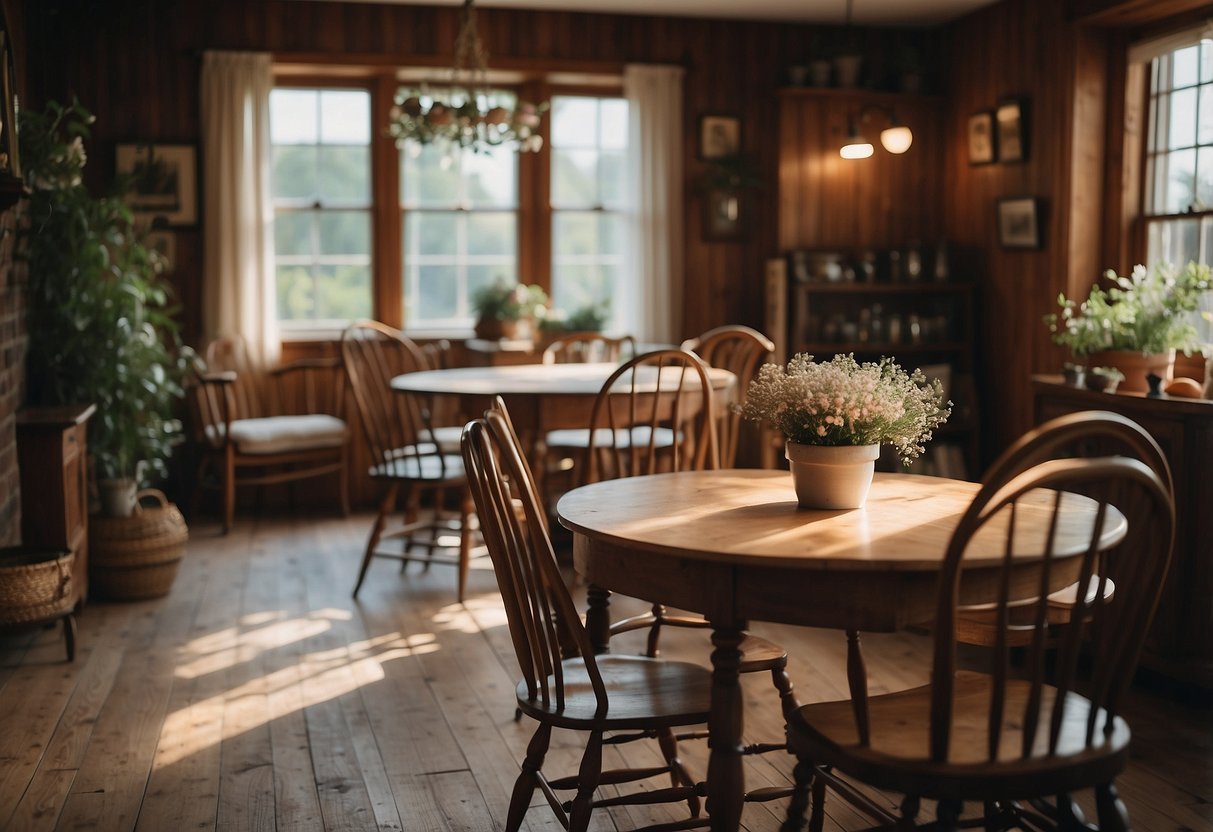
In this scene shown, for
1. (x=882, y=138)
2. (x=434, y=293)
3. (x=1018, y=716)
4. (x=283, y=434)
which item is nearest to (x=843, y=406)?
(x=1018, y=716)

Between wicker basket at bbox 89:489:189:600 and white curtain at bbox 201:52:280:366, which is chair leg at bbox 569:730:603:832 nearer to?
wicker basket at bbox 89:489:189:600

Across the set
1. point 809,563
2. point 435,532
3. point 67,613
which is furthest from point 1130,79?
point 67,613

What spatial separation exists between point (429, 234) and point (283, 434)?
1.43m

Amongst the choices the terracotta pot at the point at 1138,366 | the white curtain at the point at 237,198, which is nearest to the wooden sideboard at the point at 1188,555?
the terracotta pot at the point at 1138,366

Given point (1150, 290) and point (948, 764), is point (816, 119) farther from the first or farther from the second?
point (948, 764)

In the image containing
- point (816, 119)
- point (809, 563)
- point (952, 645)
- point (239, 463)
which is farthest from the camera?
point (816, 119)

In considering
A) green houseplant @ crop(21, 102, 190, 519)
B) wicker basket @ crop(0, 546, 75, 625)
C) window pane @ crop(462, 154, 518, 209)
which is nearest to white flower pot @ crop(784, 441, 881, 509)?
wicker basket @ crop(0, 546, 75, 625)

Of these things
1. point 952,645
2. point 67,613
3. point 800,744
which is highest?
point 952,645

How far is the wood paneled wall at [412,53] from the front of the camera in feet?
19.5

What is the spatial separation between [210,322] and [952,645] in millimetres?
5093

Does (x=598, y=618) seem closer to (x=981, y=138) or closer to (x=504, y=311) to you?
(x=504, y=311)

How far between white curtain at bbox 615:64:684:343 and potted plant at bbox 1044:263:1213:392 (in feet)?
9.21

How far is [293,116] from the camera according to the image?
20.8 feet

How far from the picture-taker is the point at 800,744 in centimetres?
193
